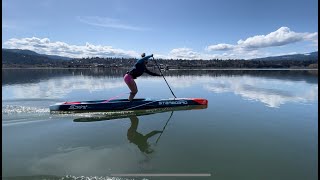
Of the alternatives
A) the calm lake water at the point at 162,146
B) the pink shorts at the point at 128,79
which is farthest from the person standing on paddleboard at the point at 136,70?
the calm lake water at the point at 162,146

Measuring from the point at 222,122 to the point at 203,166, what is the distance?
687cm

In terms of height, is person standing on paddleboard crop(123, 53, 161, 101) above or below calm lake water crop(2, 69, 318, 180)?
above

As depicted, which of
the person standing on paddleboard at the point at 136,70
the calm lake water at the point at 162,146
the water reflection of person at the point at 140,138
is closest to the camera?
the calm lake water at the point at 162,146

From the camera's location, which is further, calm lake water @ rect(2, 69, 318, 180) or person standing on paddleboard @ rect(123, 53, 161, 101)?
person standing on paddleboard @ rect(123, 53, 161, 101)

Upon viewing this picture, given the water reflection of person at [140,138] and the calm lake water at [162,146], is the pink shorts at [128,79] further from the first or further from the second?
the water reflection of person at [140,138]

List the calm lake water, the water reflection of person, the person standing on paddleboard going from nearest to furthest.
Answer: the calm lake water
the water reflection of person
the person standing on paddleboard

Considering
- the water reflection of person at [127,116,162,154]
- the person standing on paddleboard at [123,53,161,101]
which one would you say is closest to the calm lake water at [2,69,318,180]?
the water reflection of person at [127,116,162,154]

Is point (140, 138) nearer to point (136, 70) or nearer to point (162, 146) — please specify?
point (162, 146)

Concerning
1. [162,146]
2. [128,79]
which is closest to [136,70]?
[128,79]

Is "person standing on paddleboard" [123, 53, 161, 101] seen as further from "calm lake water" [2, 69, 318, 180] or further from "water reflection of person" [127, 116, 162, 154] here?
"water reflection of person" [127, 116, 162, 154]

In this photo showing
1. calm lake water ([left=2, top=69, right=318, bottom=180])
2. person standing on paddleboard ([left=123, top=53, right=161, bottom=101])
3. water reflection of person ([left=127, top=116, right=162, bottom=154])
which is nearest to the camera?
calm lake water ([left=2, top=69, right=318, bottom=180])

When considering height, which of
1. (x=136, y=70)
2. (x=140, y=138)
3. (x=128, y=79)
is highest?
(x=136, y=70)

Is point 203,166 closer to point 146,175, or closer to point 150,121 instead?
point 146,175

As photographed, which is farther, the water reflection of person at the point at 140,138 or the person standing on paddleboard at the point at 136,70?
the person standing on paddleboard at the point at 136,70
